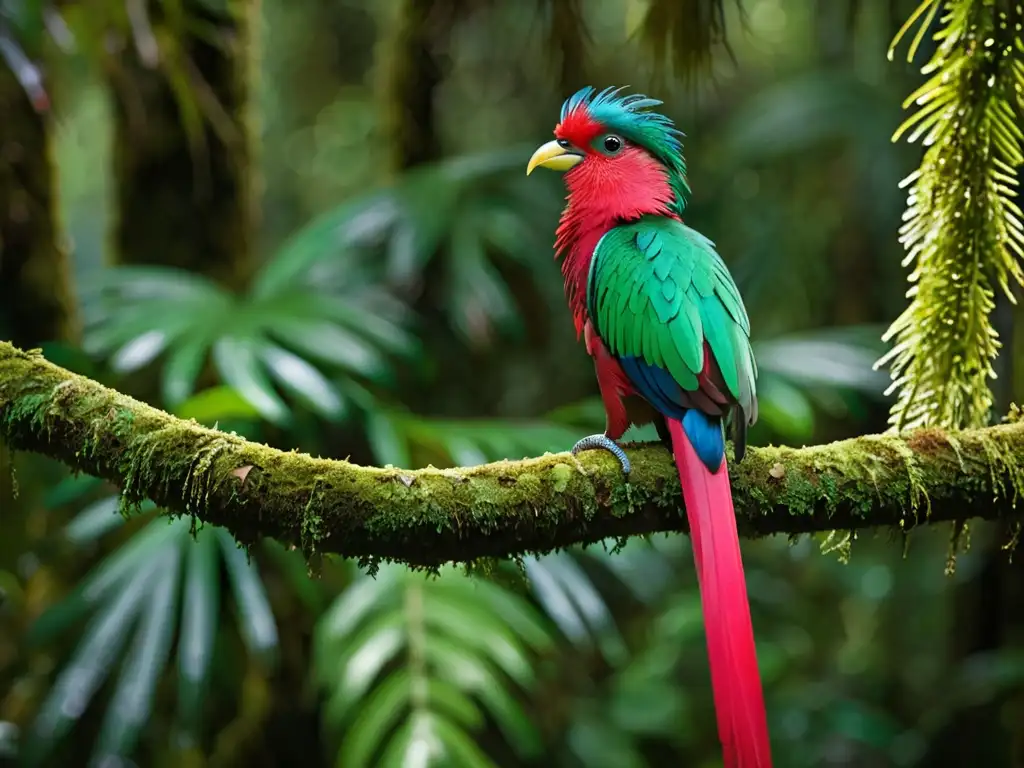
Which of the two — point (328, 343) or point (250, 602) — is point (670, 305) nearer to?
point (328, 343)

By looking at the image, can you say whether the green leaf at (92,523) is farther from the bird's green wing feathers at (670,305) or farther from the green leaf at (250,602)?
the bird's green wing feathers at (670,305)

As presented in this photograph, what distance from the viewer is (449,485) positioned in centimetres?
163

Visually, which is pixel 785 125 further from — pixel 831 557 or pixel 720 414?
pixel 720 414

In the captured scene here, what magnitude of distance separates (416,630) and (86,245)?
517 centimetres

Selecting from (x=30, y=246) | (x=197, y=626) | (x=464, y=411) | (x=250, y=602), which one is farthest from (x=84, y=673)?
(x=464, y=411)

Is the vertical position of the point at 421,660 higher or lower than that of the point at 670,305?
lower

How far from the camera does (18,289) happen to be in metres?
3.41

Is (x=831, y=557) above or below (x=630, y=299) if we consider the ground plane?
above

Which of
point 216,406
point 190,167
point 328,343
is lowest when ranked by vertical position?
point 216,406

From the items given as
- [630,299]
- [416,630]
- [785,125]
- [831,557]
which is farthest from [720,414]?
[831,557]

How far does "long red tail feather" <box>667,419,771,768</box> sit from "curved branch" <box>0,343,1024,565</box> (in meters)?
0.07

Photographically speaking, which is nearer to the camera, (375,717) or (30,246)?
(375,717)

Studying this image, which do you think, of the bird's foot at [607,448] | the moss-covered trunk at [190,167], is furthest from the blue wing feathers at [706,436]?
the moss-covered trunk at [190,167]

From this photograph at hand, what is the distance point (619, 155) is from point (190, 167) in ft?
8.07
